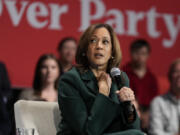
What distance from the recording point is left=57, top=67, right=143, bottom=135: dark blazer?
82.0 inches

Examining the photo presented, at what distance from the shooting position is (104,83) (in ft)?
7.10

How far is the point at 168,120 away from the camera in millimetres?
4234

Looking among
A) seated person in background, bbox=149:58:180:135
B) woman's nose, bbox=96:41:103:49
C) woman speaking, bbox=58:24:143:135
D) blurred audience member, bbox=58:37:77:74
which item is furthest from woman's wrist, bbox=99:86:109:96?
blurred audience member, bbox=58:37:77:74

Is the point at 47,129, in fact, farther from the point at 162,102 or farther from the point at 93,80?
the point at 162,102

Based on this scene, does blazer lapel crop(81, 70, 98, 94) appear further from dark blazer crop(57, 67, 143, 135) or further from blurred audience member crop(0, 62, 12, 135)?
blurred audience member crop(0, 62, 12, 135)

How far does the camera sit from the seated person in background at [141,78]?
467cm

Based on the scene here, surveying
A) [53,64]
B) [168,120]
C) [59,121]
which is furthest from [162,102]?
[59,121]

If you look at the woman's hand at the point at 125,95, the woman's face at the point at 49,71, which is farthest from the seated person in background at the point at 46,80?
the woman's hand at the point at 125,95

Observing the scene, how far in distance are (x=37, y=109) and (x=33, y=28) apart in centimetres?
268

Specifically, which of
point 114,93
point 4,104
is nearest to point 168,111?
point 4,104

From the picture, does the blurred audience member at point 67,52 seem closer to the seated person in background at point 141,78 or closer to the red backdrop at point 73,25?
the red backdrop at point 73,25

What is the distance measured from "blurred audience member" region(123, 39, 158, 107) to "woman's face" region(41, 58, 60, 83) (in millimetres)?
913

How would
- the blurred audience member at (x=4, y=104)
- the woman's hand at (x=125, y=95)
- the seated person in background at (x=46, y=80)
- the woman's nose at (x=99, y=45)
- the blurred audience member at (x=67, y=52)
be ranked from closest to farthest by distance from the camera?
the woman's hand at (x=125, y=95)
the woman's nose at (x=99, y=45)
the blurred audience member at (x=4, y=104)
the seated person in background at (x=46, y=80)
the blurred audience member at (x=67, y=52)

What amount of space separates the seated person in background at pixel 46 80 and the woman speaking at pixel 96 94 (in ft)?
5.51
